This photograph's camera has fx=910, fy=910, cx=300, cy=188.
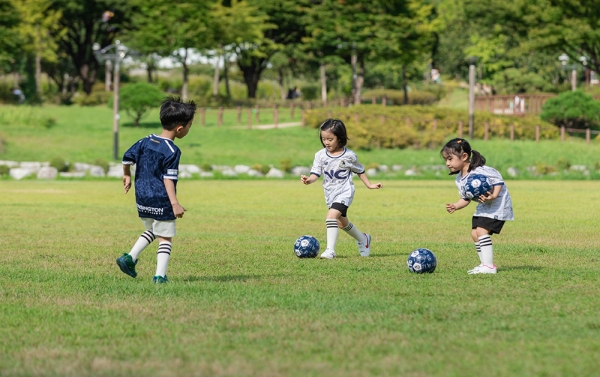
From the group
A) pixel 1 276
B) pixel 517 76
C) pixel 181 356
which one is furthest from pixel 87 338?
pixel 517 76

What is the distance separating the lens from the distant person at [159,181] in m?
8.71

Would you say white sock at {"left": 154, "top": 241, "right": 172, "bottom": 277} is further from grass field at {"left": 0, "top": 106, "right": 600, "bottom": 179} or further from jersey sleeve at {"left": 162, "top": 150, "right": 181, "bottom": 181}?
grass field at {"left": 0, "top": 106, "right": 600, "bottom": 179}

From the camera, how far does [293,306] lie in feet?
23.9

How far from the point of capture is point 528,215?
18422mm

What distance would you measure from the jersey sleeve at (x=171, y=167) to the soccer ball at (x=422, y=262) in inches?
104

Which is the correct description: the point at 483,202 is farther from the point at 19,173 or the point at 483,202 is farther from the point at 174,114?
the point at 19,173

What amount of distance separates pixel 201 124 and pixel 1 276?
4071cm

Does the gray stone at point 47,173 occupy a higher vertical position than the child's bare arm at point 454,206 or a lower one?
lower

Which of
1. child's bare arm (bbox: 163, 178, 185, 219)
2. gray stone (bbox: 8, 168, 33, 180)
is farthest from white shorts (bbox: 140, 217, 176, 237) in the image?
gray stone (bbox: 8, 168, 33, 180)

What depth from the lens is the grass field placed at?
128ft

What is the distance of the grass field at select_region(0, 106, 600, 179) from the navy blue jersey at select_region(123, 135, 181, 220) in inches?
1099

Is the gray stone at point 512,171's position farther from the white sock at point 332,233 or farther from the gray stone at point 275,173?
the white sock at point 332,233

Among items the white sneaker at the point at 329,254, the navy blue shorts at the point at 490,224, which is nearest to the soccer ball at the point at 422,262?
the navy blue shorts at the point at 490,224

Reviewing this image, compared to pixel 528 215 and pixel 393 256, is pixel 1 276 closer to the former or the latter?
pixel 393 256
